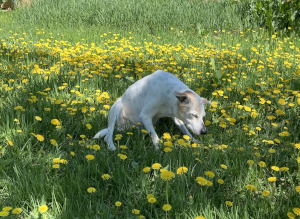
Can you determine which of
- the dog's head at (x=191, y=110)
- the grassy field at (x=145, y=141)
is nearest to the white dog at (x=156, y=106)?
the dog's head at (x=191, y=110)

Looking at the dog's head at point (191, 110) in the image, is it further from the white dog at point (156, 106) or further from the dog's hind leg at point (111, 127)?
the dog's hind leg at point (111, 127)

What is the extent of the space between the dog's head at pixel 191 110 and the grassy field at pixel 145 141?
0.18 metres

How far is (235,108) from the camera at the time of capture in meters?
3.50

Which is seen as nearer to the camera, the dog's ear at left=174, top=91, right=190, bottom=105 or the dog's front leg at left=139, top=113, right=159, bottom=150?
the dog's ear at left=174, top=91, right=190, bottom=105

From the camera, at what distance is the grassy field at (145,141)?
1.96 metres

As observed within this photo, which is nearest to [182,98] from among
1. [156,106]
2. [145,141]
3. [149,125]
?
[156,106]

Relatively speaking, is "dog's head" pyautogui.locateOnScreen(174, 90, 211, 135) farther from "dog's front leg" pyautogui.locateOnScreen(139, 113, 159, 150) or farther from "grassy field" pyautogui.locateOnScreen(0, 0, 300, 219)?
"dog's front leg" pyautogui.locateOnScreen(139, 113, 159, 150)

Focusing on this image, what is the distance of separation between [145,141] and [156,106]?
37cm

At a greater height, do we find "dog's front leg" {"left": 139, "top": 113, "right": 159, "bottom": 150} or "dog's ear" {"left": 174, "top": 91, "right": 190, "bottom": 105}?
"dog's ear" {"left": 174, "top": 91, "right": 190, "bottom": 105}

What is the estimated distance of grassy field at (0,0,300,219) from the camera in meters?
1.96

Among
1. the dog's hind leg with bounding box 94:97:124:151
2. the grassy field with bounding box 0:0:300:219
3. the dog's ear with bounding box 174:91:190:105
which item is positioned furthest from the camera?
the dog's hind leg with bounding box 94:97:124:151

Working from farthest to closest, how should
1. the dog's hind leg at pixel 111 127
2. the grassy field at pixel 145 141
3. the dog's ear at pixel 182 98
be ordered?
the dog's hind leg at pixel 111 127, the dog's ear at pixel 182 98, the grassy field at pixel 145 141

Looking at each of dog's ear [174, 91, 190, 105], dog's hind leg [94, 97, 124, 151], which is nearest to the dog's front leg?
dog's hind leg [94, 97, 124, 151]

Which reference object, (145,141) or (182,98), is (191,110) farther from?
(145,141)
